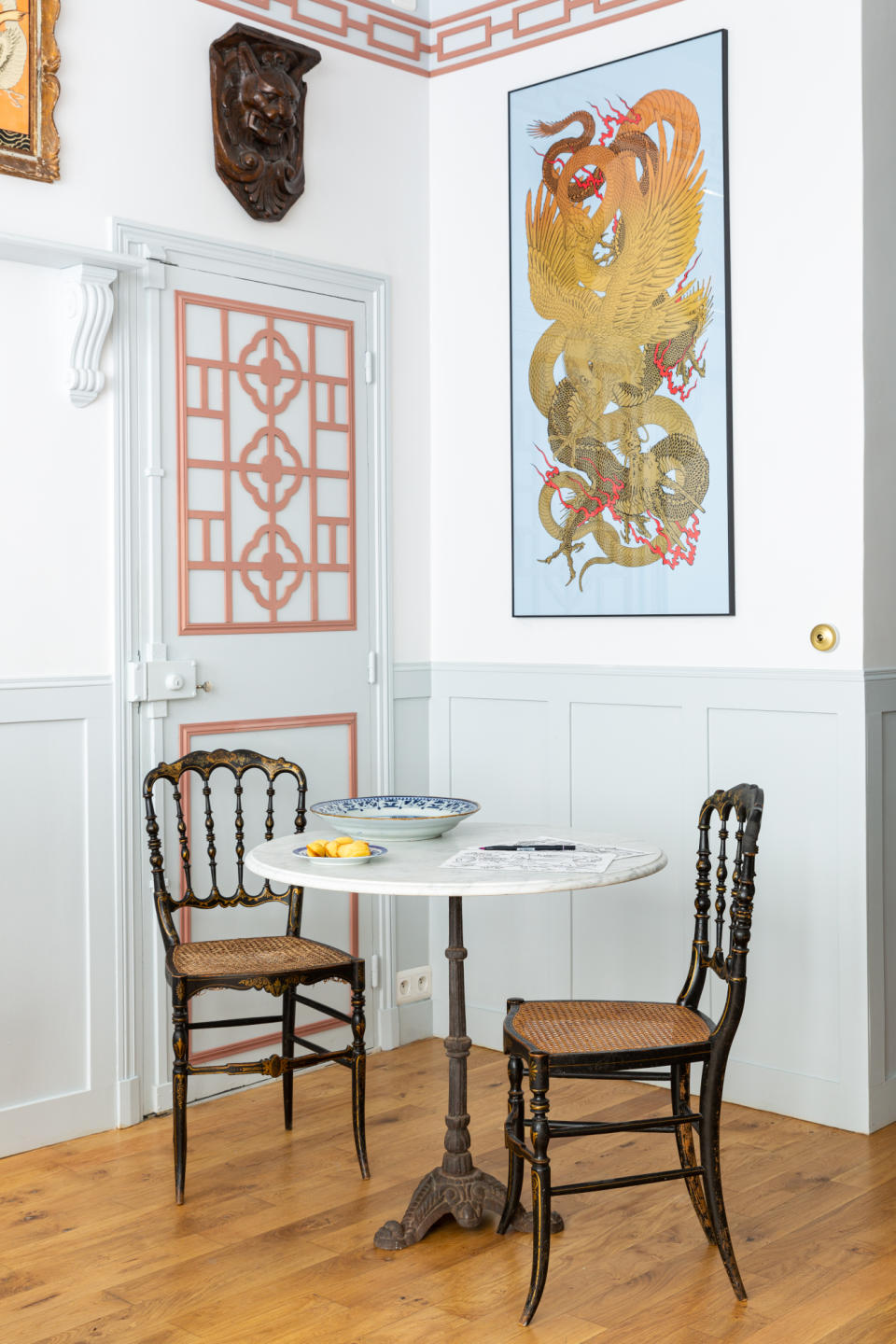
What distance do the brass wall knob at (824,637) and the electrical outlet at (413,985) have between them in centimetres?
168

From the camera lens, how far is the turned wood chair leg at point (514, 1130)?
2578 millimetres

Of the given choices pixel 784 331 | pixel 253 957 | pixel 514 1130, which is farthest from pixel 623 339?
pixel 514 1130

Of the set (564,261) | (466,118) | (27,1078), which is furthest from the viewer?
(466,118)

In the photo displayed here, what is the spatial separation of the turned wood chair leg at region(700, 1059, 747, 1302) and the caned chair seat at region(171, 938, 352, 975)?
0.93m

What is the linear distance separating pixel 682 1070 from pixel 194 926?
1488 millimetres

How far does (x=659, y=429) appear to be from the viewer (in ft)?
12.4

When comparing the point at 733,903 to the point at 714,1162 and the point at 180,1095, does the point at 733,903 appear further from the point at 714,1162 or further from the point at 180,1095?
the point at 180,1095

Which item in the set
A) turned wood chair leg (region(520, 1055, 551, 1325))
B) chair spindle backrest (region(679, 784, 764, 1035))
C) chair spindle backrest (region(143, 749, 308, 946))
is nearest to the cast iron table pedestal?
turned wood chair leg (region(520, 1055, 551, 1325))

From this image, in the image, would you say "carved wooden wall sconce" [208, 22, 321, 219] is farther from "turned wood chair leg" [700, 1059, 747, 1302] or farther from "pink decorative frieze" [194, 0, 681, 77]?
"turned wood chair leg" [700, 1059, 747, 1302]

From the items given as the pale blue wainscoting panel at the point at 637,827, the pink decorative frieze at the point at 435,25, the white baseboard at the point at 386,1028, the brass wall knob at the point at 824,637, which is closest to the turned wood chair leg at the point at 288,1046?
the white baseboard at the point at 386,1028

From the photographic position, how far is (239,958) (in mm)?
3201

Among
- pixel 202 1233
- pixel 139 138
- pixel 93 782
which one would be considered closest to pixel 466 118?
pixel 139 138

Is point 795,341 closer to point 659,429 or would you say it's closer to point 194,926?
point 659,429

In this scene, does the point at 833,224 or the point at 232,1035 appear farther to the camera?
the point at 232,1035
